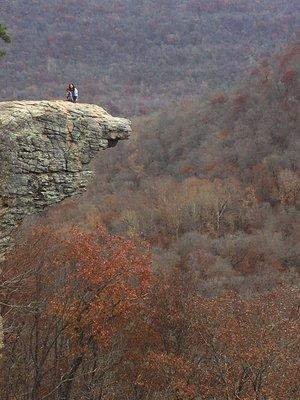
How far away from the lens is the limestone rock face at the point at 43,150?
11258 millimetres

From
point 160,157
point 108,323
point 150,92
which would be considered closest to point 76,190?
point 108,323

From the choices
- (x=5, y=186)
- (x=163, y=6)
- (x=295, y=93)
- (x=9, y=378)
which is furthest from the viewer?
(x=163, y=6)

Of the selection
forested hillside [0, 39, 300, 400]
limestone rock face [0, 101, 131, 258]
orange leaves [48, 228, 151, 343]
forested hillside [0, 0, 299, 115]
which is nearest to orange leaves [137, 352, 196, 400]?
forested hillside [0, 39, 300, 400]

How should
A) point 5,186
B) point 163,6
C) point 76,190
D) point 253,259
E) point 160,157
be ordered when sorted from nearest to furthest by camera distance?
1. point 5,186
2. point 76,190
3. point 253,259
4. point 160,157
5. point 163,6

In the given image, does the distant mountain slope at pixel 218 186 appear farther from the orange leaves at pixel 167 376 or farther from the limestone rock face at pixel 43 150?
the limestone rock face at pixel 43 150

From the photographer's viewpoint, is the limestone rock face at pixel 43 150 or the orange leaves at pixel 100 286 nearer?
the limestone rock face at pixel 43 150

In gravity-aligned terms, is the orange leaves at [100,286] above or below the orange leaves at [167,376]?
above

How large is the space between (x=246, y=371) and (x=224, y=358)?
999 millimetres

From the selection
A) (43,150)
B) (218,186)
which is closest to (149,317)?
(43,150)

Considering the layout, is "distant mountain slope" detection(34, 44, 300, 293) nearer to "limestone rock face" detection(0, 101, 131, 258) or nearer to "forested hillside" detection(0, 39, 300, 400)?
"forested hillside" detection(0, 39, 300, 400)

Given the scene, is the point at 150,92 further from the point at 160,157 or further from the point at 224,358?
the point at 224,358

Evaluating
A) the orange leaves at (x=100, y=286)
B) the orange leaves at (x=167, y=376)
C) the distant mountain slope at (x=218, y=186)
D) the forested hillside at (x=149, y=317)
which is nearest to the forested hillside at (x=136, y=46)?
the distant mountain slope at (x=218, y=186)

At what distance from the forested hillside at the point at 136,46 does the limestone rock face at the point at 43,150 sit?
224 ft

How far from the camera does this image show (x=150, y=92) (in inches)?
3575
